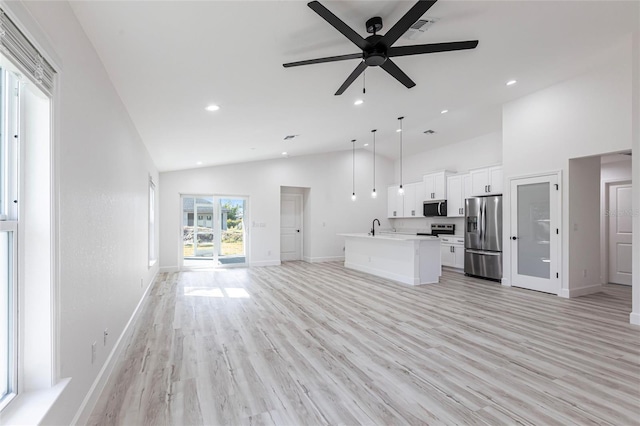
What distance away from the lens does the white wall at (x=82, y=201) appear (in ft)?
4.96

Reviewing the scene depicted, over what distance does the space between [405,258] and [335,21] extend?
4.71 metres

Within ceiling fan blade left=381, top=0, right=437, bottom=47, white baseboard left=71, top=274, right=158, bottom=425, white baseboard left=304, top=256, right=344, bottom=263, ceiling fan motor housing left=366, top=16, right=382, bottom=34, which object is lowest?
white baseboard left=304, top=256, right=344, bottom=263

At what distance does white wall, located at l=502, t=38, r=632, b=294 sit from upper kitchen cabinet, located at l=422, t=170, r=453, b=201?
1.98 m

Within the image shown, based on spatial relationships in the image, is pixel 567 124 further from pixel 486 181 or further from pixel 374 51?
pixel 374 51

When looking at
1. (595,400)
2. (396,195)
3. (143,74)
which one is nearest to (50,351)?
(143,74)

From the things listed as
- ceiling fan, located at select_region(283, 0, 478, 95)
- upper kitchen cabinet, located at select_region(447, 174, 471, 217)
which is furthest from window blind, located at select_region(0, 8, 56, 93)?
upper kitchen cabinet, located at select_region(447, 174, 471, 217)

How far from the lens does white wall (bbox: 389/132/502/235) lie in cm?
708

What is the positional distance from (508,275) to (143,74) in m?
6.42

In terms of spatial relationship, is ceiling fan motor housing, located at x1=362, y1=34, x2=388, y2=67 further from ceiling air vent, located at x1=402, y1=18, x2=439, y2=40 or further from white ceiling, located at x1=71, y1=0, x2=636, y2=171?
ceiling air vent, located at x1=402, y1=18, x2=439, y2=40

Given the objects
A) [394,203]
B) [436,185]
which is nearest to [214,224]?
[394,203]

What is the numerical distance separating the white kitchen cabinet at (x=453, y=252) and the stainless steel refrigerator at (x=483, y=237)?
2.03 ft

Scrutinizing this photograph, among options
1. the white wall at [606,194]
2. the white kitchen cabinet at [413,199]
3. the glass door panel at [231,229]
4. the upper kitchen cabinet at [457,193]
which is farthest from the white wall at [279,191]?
the white wall at [606,194]

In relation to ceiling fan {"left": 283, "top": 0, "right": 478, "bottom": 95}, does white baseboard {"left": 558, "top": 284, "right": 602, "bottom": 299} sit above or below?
below

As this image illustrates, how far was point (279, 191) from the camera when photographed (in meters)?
8.56
